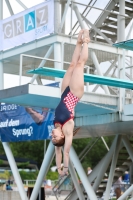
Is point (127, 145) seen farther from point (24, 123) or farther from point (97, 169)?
point (24, 123)

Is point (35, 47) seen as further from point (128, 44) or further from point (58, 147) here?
point (58, 147)

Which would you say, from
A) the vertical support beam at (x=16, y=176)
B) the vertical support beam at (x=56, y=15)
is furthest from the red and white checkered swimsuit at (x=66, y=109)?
the vertical support beam at (x=16, y=176)

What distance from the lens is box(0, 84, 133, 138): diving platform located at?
20453mm

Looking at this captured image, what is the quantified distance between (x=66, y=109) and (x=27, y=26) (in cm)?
1310

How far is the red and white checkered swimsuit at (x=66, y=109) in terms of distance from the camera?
38.4 ft

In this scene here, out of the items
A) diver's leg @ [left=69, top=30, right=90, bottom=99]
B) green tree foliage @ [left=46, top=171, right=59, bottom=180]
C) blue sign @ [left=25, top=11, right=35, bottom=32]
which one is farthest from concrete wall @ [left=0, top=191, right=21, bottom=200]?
green tree foliage @ [left=46, top=171, right=59, bottom=180]

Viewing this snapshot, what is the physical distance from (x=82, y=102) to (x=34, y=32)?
4.79 m

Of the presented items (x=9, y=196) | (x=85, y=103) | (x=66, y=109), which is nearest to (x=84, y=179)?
(x=85, y=103)

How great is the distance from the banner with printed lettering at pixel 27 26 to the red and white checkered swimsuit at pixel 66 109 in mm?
11914

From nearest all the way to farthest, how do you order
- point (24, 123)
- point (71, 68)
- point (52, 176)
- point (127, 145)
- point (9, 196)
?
point (71, 68) → point (24, 123) → point (127, 145) → point (9, 196) → point (52, 176)

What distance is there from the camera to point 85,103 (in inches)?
826

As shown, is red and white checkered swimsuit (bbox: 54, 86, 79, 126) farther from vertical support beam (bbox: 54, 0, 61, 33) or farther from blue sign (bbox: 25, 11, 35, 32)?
blue sign (bbox: 25, 11, 35, 32)

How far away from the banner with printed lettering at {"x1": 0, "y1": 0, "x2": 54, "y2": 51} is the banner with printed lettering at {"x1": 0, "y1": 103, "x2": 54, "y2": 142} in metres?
2.76

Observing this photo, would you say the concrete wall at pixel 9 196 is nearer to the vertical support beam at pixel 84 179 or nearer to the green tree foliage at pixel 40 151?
the vertical support beam at pixel 84 179
